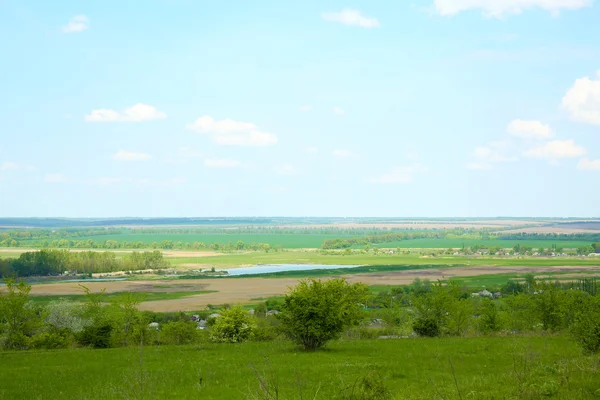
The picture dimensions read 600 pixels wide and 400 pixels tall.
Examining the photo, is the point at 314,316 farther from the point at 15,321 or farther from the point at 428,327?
the point at 15,321

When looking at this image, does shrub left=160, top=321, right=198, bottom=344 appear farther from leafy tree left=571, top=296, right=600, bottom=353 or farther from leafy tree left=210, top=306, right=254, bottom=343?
leafy tree left=571, top=296, right=600, bottom=353

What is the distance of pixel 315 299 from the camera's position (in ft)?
82.2

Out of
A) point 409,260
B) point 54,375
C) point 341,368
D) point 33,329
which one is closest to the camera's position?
point 341,368

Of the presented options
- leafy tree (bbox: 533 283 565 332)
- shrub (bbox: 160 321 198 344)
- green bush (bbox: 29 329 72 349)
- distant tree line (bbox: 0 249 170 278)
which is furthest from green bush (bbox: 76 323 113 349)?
distant tree line (bbox: 0 249 170 278)

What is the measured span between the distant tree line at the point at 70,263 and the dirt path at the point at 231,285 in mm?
18973

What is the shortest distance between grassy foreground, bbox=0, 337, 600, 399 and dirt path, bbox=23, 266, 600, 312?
46.8 meters

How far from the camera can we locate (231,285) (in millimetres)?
97375

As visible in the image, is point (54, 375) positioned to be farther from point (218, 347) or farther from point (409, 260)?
point (409, 260)

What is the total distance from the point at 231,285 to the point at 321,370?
263 ft

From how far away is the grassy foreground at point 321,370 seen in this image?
1148 centimetres

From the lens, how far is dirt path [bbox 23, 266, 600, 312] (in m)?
78.0

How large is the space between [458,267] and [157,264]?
7351 centimetres

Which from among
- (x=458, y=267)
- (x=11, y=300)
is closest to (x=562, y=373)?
(x=11, y=300)

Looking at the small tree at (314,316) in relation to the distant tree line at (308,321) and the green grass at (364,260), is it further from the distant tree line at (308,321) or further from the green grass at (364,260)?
the green grass at (364,260)
